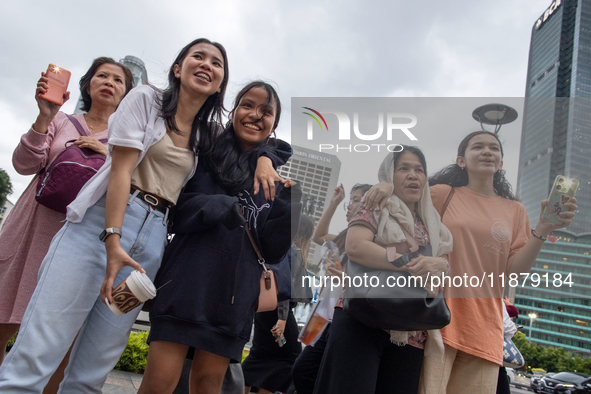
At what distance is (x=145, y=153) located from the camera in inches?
59.3

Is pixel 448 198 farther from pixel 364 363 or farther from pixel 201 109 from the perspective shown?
pixel 201 109

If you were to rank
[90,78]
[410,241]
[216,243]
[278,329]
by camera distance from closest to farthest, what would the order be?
[216,243]
[410,241]
[90,78]
[278,329]

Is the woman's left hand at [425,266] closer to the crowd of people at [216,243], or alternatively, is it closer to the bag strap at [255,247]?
the crowd of people at [216,243]

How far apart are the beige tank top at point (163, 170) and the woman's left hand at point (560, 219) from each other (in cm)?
160

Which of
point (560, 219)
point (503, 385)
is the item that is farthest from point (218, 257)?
point (503, 385)

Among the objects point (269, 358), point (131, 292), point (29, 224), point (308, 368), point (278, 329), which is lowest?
point (269, 358)

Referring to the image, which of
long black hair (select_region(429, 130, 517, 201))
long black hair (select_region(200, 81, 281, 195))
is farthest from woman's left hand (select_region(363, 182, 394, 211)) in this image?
long black hair (select_region(200, 81, 281, 195))

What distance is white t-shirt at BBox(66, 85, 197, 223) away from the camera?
137 cm

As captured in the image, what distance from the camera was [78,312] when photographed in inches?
51.1

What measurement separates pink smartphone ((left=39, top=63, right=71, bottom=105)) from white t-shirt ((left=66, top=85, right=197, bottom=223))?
1.81 feet

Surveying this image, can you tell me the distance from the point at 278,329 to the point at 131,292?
1.48 metres

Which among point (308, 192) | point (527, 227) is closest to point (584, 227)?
point (527, 227)

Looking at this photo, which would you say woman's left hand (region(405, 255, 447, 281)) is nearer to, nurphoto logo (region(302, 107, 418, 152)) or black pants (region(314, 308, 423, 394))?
black pants (region(314, 308, 423, 394))

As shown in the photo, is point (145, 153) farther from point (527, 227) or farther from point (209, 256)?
point (527, 227)
